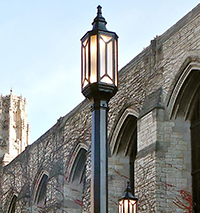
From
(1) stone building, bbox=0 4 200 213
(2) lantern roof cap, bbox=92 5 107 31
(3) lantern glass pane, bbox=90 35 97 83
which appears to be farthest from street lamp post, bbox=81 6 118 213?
(1) stone building, bbox=0 4 200 213

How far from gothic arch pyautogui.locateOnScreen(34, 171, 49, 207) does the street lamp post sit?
66.9 feet

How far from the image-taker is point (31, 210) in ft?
91.9

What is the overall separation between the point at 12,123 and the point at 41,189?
18.0 metres

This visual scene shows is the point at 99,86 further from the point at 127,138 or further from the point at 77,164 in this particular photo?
the point at 77,164

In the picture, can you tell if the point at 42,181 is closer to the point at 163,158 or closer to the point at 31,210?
the point at 31,210

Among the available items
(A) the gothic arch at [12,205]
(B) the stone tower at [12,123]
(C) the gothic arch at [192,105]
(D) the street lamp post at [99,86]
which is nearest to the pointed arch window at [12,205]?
(A) the gothic arch at [12,205]

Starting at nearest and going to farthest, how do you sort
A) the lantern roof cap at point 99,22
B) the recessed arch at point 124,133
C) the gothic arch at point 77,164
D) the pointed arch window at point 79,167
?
the lantern roof cap at point 99,22
the recessed arch at point 124,133
the gothic arch at point 77,164
the pointed arch window at point 79,167

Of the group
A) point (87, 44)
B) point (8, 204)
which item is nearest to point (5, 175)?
point (8, 204)

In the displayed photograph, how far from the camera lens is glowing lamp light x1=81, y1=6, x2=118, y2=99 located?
20.9 feet

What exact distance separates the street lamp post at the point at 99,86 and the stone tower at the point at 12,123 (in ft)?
125

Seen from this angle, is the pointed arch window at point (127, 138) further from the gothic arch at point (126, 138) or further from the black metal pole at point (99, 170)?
the black metal pole at point (99, 170)

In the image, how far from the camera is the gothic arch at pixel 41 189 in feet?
88.7

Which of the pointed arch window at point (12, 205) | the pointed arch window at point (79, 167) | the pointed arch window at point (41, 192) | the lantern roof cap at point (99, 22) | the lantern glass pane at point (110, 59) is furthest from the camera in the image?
the pointed arch window at point (12, 205)

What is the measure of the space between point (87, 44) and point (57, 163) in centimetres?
1903
